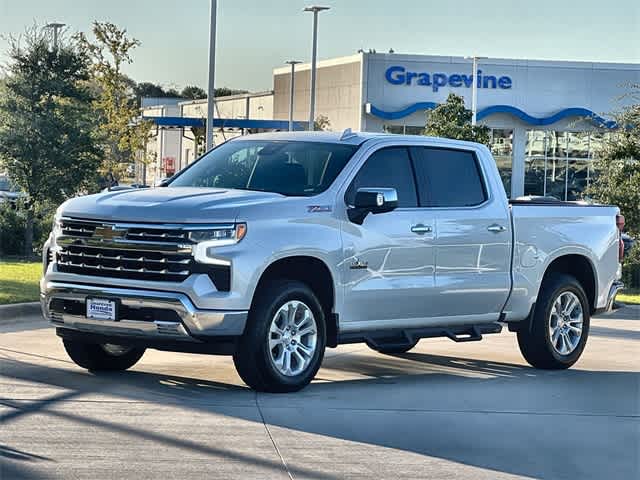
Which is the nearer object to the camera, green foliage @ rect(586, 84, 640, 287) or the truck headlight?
the truck headlight

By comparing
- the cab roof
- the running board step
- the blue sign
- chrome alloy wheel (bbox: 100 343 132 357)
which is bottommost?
chrome alloy wheel (bbox: 100 343 132 357)

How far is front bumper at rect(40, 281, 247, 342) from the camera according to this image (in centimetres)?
924

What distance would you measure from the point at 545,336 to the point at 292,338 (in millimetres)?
3221

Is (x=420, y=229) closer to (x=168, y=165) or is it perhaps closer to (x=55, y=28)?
(x=55, y=28)

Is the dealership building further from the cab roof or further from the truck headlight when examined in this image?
the truck headlight

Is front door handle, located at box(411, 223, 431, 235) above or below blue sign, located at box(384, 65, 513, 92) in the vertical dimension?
below

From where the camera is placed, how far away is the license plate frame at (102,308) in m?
9.45

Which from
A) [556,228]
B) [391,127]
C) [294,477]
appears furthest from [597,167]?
[391,127]

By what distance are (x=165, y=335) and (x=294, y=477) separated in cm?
255

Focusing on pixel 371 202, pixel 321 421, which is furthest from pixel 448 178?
pixel 321 421

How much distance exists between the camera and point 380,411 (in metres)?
9.24

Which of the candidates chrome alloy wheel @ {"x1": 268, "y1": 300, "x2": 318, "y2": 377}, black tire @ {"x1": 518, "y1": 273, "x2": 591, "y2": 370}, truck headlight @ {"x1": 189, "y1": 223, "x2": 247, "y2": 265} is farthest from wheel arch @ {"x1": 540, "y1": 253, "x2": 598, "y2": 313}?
truck headlight @ {"x1": 189, "y1": 223, "x2": 247, "y2": 265}

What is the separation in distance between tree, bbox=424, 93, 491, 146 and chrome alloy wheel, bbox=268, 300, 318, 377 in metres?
24.3

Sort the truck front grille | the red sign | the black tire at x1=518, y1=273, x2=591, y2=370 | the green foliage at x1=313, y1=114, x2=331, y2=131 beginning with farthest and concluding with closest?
the red sign → the green foliage at x1=313, y1=114, x2=331, y2=131 → the black tire at x1=518, y1=273, x2=591, y2=370 → the truck front grille
